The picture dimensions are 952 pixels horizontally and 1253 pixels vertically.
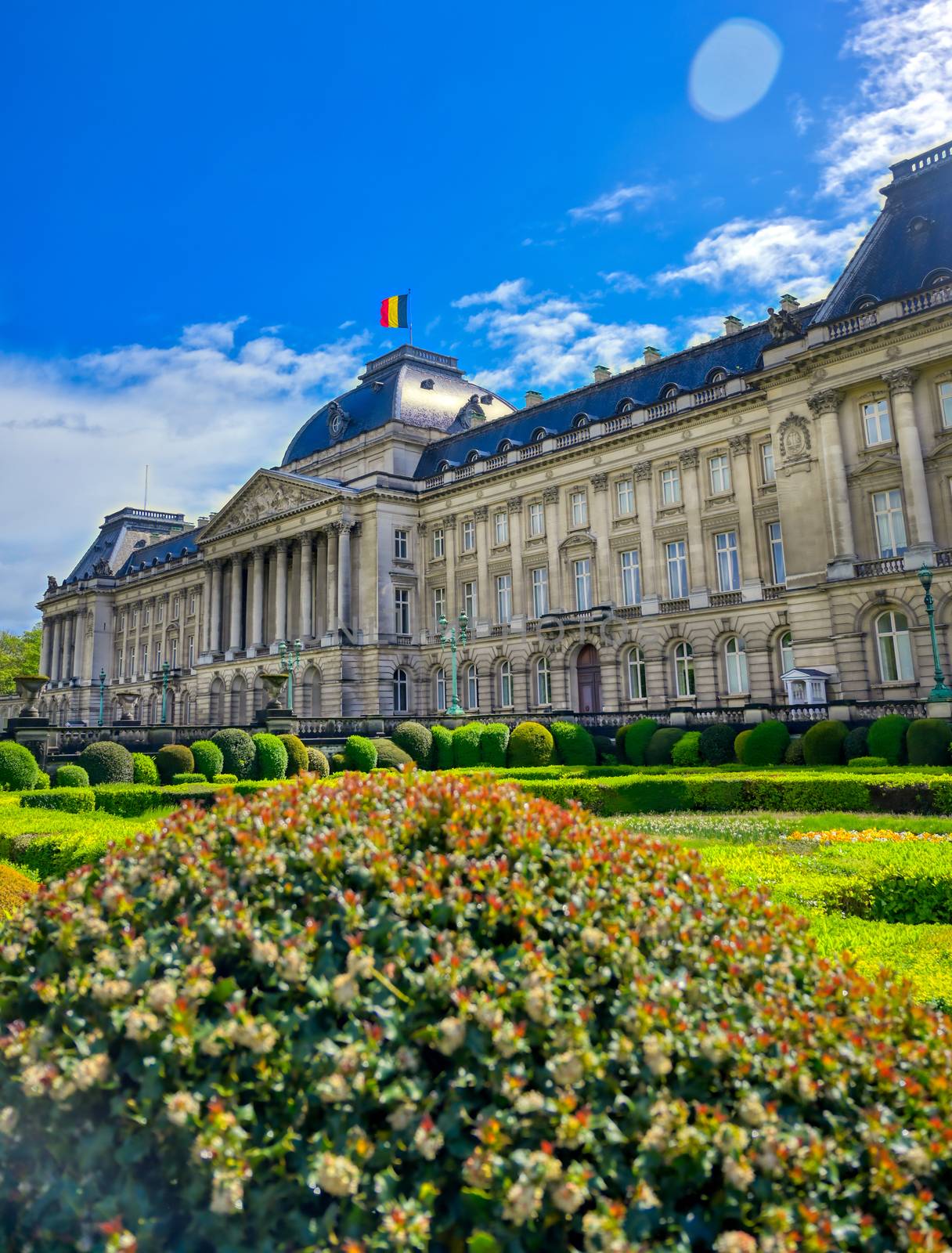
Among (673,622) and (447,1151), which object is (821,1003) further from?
(673,622)

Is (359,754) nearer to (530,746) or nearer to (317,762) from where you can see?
(317,762)

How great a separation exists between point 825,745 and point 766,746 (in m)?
2.30

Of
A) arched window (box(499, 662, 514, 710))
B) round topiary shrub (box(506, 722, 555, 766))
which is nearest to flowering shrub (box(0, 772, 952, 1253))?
round topiary shrub (box(506, 722, 555, 766))

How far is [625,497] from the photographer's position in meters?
48.9

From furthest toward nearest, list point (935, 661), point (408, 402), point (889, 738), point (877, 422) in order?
point (408, 402) → point (877, 422) → point (935, 661) → point (889, 738)

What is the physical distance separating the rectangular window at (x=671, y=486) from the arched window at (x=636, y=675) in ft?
24.9

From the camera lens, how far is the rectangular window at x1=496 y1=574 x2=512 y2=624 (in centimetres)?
5441

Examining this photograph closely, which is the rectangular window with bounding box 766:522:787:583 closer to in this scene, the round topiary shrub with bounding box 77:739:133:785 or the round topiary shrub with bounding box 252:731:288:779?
the round topiary shrub with bounding box 252:731:288:779

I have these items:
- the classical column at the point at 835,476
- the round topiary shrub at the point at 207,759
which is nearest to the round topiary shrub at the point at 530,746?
the round topiary shrub at the point at 207,759

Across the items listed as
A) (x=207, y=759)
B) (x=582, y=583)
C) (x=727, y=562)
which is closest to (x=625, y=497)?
(x=582, y=583)

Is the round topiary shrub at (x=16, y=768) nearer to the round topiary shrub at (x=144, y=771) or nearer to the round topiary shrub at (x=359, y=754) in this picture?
the round topiary shrub at (x=144, y=771)

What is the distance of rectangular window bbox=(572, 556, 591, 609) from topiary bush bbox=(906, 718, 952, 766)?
25445mm

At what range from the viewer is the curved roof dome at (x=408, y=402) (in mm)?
63344

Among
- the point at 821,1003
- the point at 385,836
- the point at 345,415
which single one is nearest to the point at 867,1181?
the point at 821,1003
